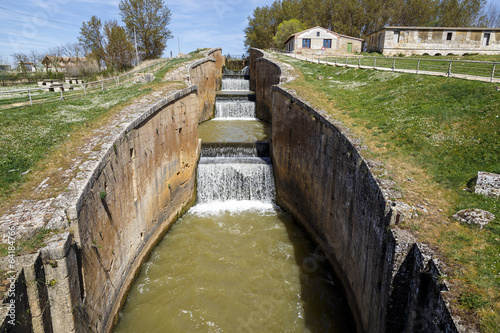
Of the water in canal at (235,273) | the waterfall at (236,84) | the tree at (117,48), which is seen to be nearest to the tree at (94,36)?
the tree at (117,48)

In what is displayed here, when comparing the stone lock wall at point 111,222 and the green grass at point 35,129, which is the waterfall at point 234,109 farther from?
the green grass at point 35,129

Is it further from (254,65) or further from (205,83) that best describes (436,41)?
(205,83)

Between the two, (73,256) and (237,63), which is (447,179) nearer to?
(73,256)

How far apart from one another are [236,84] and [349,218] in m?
30.2

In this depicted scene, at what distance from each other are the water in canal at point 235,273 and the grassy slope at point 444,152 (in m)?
4.19

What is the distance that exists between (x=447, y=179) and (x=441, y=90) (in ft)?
20.3

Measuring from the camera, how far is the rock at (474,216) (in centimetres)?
561

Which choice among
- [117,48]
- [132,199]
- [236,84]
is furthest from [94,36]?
[132,199]

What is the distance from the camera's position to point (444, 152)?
8.23 m

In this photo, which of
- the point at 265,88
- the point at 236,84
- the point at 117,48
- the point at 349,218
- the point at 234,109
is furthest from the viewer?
the point at 117,48

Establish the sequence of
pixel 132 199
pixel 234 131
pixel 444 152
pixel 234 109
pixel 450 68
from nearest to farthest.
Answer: pixel 444 152
pixel 132 199
pixel 450 68
pixel 234 131
pixel 234 109

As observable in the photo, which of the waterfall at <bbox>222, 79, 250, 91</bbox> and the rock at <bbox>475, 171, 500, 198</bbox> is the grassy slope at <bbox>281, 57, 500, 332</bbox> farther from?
the waterfall at <bbox>222, 79, 250, 91</bbox>

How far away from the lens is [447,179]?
23.5 ft

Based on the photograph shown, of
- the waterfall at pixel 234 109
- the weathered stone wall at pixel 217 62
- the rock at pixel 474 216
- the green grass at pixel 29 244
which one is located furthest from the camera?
the weathered stone wall at pixel 217 62
